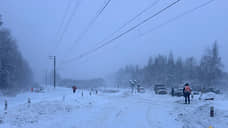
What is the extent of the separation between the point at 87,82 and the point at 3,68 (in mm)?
Answer: 154337

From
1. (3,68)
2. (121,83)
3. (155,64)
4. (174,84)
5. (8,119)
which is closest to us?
(8,119)

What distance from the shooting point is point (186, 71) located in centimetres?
8325

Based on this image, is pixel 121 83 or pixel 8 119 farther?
pixel 121 83

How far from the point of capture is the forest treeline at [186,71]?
56875mm

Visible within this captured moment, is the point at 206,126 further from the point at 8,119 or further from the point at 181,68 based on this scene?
the point at 181,68

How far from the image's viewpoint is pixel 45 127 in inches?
415

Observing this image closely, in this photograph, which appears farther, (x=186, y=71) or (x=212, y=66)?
(x=186, y=71)

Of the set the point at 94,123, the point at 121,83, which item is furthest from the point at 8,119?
the point at 121,83

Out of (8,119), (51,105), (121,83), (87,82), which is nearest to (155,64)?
(121,83)

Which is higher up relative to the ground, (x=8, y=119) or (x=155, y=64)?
(x=155, y=64)

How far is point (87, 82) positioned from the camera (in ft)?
650

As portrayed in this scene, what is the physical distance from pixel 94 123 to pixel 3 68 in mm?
40106

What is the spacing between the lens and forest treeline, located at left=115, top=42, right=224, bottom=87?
56875 mm

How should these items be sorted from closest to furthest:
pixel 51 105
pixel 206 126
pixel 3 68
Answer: pixel 206 126, pixel 51 105, pixel 3 68
